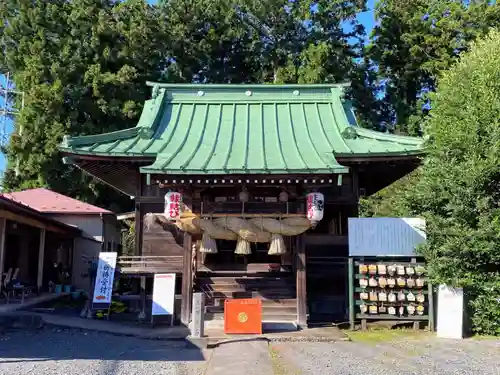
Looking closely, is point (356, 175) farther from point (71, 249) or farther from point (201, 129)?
point (71, 249)

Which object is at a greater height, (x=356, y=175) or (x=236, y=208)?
(x=356, y=175)

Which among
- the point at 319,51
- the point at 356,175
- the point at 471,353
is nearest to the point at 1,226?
the point at 356,175

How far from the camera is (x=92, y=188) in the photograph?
86.4 ft

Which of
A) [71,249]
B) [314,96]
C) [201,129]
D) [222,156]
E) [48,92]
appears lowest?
[71,249]

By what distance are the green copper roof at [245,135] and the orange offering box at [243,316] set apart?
289 cm

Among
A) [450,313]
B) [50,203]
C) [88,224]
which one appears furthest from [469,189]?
[50,203]

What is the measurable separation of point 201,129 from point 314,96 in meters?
3.95

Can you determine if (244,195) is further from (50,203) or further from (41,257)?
(50,203)

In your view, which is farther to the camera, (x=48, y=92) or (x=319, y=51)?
(x=319, y=51)

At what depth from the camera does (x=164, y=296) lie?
462 inches

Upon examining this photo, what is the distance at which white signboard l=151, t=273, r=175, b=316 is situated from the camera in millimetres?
11648

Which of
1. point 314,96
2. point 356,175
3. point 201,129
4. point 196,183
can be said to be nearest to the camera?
point 196,183

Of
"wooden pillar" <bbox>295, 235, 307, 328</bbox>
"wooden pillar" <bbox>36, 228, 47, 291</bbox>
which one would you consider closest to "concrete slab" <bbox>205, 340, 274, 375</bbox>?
"wooden pillar" <bbox>295, 235, 307, 328</bbox>

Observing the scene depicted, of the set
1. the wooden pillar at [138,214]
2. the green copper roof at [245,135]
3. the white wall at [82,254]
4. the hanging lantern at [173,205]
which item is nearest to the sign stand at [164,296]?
the hanging lantern at [173,205]
